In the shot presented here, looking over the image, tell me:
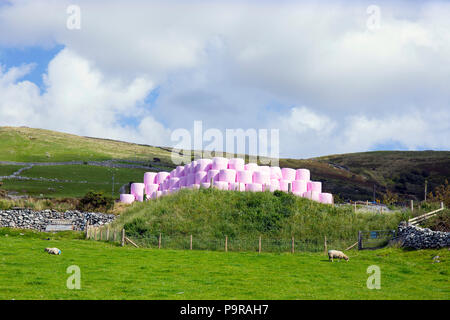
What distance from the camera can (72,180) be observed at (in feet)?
367

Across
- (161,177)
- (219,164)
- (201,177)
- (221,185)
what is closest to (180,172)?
(161,177)

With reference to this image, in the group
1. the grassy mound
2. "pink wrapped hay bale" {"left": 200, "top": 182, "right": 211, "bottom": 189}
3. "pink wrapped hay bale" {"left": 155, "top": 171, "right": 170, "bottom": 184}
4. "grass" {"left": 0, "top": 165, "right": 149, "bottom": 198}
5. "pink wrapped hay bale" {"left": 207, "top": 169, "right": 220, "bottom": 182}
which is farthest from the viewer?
"grass" {"left": 0, "top": 165, "right": 149, "bottom": 198}

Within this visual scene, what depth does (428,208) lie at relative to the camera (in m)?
51.8

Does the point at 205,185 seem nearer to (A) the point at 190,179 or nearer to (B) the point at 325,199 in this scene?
(A) the point at 190,179

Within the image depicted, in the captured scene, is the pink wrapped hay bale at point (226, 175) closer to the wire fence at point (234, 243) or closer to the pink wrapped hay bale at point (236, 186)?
the pink wrapped hay bale at point (236, 186)

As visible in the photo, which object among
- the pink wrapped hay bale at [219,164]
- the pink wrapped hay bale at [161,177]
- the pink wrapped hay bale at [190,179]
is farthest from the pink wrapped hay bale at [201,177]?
the pink wrapped hay bale at [161,177]

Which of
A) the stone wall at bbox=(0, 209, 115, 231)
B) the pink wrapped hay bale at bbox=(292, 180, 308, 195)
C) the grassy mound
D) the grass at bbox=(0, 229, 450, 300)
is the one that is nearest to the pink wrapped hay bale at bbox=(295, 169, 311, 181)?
the pink wrapped hay bale at bbox=(292, 180, 308, 195)

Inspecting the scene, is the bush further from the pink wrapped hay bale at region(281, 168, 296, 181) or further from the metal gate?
the metal gate

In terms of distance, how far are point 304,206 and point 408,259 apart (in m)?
23.3

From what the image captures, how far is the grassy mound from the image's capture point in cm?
4797

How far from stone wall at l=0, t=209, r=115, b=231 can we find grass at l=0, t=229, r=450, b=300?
1090 inches

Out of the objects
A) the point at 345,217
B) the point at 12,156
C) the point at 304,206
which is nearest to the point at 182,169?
the point at 304,206
